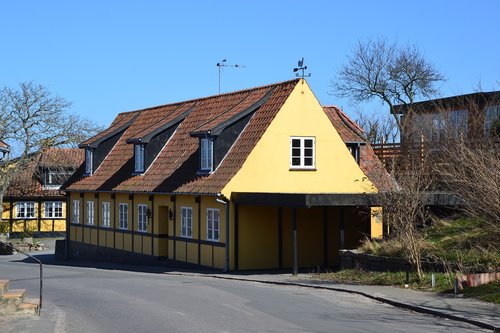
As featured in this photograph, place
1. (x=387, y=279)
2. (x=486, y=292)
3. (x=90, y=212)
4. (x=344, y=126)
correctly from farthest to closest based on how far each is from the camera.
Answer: (x=90, y=212) < (x=344, y=126) < (x=387, y=279) < (x=486, y=292)

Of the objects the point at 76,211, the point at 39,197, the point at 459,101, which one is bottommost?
the point at 76,211

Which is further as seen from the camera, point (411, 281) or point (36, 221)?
point (36, 221)

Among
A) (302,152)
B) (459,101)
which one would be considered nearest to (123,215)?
(302,152)

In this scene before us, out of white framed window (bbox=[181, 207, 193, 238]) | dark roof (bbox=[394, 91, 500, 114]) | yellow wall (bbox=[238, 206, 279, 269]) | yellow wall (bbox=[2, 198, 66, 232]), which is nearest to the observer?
yellow wall (bbox=[238, 206, 279, 269])

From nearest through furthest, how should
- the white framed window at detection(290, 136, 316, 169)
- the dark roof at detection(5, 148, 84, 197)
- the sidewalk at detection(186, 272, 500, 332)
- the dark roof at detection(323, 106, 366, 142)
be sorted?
the sidewalk at detection(186, 272, 500, 332)
the white framed window at detection(290, 136, 316, 169)
the dark roof at detection(323, 106, 366, 142)
the dark roof at detection(5, 148, 84, 197)

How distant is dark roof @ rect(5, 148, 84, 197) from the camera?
5662 centimetres

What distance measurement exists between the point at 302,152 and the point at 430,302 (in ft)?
42.0

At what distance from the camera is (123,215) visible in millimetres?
36500

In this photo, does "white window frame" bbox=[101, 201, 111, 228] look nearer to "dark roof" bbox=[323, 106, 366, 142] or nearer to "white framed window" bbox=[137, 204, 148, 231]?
"white framed window" bbox=[137, 204, 148, 231]

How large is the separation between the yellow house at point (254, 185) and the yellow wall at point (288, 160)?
0.04 m

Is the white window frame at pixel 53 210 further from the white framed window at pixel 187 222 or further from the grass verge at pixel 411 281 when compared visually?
the grass verge at pixel 411 281

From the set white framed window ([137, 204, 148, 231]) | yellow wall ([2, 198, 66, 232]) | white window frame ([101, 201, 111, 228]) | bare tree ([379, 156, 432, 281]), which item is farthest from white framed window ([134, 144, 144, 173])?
yellow wall ([2, 198, 66, 232])

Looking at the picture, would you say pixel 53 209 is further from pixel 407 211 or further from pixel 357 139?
pixel 407 211

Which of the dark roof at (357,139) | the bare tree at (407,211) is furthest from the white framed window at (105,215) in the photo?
the bare tree at (407,211)
